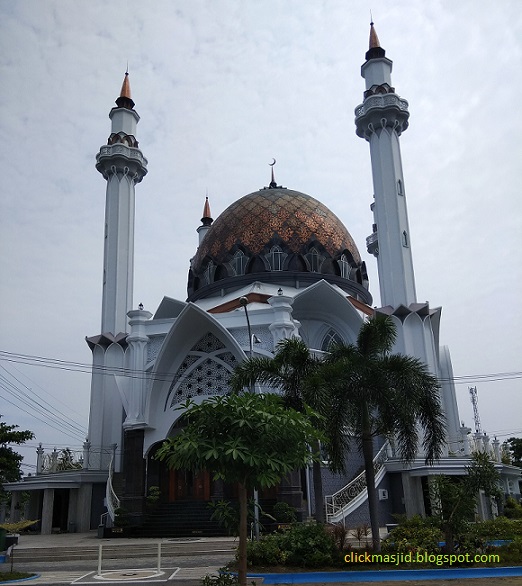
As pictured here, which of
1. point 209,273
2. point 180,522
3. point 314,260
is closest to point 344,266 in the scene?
point 314,260

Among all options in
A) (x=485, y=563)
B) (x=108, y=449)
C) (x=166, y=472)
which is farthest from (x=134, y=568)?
(x=108, y=449)

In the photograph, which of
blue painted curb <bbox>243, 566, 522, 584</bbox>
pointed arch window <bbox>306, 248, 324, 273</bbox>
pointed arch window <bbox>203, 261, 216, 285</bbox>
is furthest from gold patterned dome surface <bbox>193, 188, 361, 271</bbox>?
blue painted curb <bbox>243, 566, 522, 584</bbox>

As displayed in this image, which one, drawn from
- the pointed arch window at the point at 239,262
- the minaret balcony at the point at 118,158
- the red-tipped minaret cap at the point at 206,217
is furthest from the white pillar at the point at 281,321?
the red-tipped minaret cap at the point at 206,217

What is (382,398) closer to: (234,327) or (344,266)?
(234,327)

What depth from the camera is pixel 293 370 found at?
50.0ft

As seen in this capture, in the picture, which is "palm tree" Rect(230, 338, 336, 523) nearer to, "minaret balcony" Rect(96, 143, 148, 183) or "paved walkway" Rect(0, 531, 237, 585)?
"paved walkway" Rect(0, 531, 237, 585)

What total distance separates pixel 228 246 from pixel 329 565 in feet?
66.0

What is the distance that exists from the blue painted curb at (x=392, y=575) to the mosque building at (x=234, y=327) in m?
8.63

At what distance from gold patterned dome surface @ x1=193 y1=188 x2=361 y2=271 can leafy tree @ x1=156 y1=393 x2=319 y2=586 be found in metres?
21.0

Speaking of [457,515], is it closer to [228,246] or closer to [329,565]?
[329,565]

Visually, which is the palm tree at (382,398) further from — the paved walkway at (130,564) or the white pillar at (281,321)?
the white pillar at (281,321)

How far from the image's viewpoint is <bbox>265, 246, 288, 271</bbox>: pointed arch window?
28719 millimetres

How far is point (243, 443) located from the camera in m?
8.06

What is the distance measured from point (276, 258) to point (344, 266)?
346 cm
